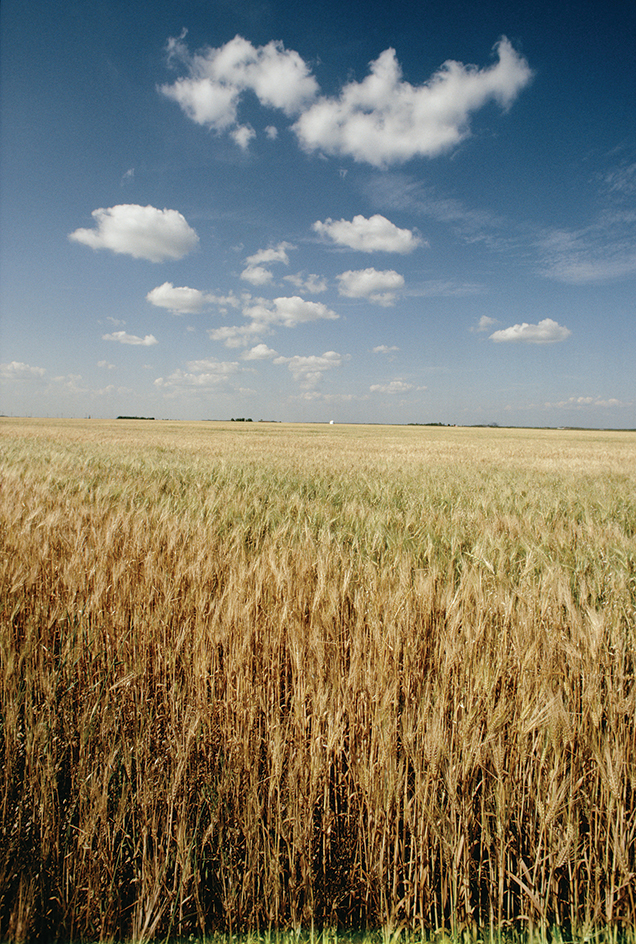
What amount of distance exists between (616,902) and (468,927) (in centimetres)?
36

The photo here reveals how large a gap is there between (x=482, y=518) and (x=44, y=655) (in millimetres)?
3668

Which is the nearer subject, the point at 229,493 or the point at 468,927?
the point at 468,927

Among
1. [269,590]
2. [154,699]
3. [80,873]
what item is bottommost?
[80,873]

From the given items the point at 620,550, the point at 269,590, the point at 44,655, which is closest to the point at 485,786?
the point at 269,590

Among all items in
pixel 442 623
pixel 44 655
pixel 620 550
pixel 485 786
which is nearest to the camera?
pixel 485 786

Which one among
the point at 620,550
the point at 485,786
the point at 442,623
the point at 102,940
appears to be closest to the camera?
the point at 102,940

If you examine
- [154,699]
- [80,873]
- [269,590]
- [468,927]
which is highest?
[269,590]

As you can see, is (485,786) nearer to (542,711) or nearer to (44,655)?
(542,711)

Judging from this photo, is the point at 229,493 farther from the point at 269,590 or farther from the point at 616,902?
the point at 616,902

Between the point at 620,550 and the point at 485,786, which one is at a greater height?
the point at 620,550

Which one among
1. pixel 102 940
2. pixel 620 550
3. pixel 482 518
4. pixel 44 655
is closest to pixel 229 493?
pixel 482 518

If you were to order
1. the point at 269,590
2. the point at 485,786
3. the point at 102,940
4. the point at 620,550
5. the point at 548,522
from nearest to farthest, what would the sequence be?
the point at 102,940 < the point at 485,786 < the point at 269,590 < the point at 620,550 < the point at 548,522

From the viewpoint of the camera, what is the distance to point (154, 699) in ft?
4.75

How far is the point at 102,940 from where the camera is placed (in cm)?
A: 92
